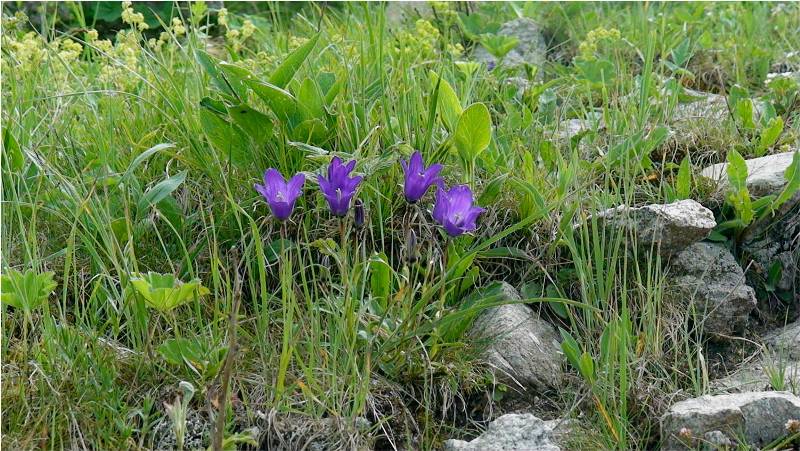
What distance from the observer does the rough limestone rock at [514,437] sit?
185 centimetres

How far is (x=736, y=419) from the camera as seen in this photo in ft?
6.08

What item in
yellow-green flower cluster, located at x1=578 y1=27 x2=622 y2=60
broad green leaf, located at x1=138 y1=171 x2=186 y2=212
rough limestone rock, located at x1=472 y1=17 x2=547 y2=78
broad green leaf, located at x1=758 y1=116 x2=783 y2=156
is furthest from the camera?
rough limestone rock, located at x1=472 y1=17 x2=547 y2=78

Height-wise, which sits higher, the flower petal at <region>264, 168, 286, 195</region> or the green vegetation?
the flower petal at <region>264, 168, 286, 195</region>

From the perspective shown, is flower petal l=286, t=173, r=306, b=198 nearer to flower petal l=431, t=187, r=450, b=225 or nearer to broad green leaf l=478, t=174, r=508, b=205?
flower petal l=431, t=187, r=450, b=225

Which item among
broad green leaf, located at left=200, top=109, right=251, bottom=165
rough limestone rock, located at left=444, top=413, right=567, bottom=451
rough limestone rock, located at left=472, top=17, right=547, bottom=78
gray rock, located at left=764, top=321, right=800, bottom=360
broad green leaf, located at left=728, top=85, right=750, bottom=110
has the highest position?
broad green leaf, located at left=200, top=109, right=251, bottom=165

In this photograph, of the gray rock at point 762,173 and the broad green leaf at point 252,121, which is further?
the gray rock at point 762,173

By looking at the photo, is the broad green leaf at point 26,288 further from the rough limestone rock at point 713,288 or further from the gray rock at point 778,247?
the gray rock at point 778,247

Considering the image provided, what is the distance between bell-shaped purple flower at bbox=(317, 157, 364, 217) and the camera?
1850mm

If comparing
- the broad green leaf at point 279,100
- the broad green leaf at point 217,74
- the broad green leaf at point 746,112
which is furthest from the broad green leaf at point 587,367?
the broad green leaf at point 746,112

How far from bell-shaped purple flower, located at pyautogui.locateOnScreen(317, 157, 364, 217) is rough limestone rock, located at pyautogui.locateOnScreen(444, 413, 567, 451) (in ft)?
1.73

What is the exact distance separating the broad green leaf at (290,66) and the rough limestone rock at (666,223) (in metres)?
0.82

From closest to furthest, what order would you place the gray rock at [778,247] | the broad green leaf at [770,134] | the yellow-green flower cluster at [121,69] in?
the gray rock at [778,247] < the broad green leaf at [770,134] < the yellow-green flower cluster at [121,69]

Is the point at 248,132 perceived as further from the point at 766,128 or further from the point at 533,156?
the point at 766,128

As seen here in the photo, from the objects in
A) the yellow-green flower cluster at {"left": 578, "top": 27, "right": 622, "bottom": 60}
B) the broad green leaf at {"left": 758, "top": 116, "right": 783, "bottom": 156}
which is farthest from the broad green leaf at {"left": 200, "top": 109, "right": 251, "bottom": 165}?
the broad green leaf at {"left": 758, "top": 116, "right": 783, "bottom": 156}
